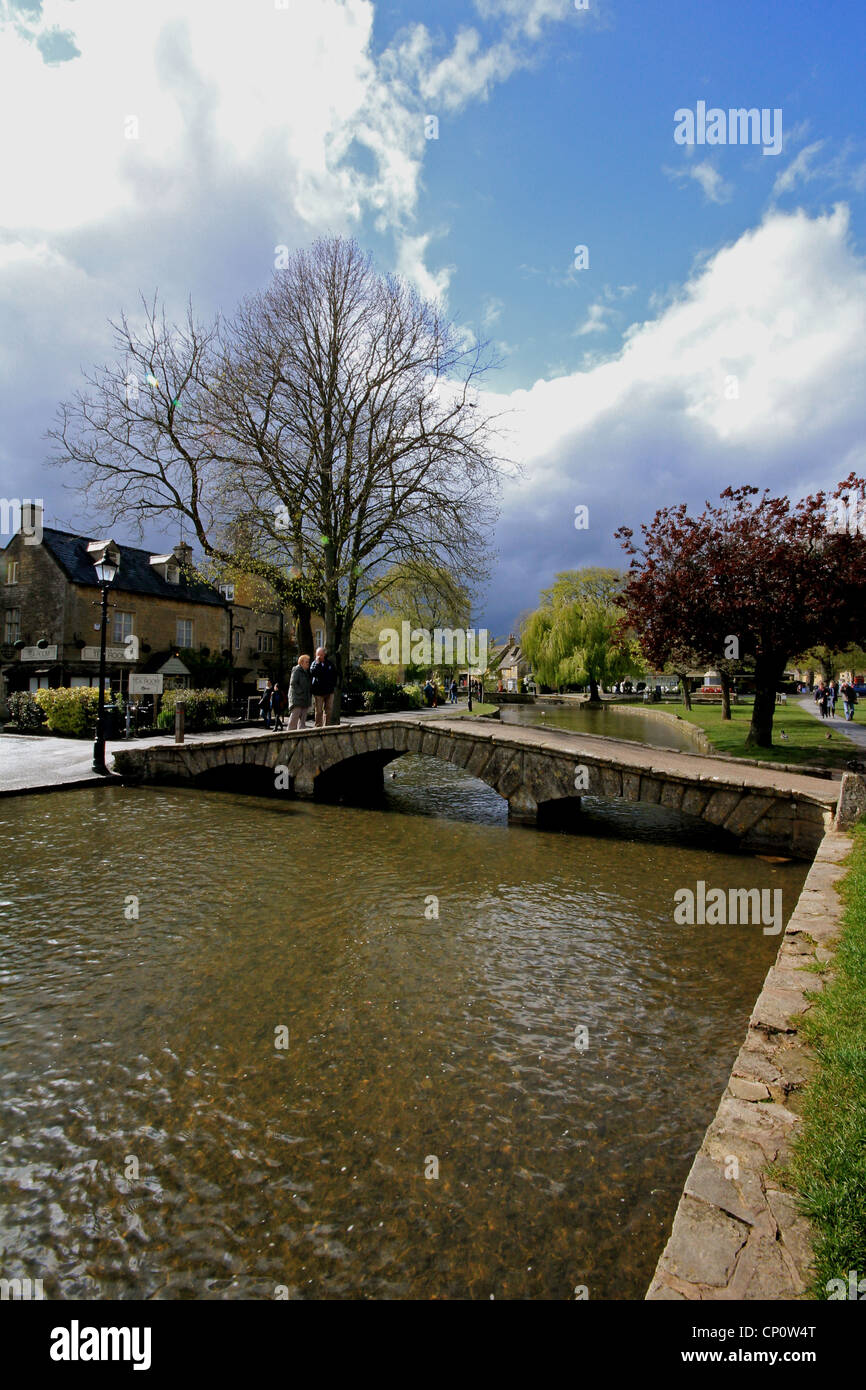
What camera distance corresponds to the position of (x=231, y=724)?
987 inches

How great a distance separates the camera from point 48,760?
16734 mm

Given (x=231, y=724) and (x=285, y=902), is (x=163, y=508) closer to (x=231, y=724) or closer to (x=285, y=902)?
(x=231, y=724)

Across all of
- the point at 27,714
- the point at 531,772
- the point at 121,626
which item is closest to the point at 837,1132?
the point at 531,772

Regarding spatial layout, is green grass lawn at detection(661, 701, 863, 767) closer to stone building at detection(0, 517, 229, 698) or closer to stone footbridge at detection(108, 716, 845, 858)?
stone footbridge at detection(108, 716, 845, 858)

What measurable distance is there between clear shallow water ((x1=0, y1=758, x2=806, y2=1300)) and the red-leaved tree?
808 cm

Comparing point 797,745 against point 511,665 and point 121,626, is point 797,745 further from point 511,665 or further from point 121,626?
point 511,665

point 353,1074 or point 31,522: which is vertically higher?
point 31,522

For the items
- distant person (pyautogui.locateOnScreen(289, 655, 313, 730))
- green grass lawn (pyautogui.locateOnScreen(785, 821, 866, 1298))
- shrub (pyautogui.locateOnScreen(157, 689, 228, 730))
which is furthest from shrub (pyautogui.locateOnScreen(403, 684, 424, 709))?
green grass lawn (pyautogui.locateOnScreen(785, 821, 866, 1298))

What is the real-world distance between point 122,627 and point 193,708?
38.8 feet

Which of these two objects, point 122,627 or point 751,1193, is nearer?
point 751,1193

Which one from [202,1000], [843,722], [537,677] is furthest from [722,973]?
[537,677]
